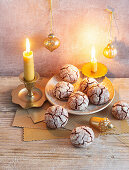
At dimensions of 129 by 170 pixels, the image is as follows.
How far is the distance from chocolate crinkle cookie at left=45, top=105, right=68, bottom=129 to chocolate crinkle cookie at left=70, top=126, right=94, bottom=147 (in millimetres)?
70

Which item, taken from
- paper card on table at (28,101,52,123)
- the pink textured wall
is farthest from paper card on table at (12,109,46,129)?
the pink textured wall

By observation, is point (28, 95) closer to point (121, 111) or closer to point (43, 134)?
point (43, 134)

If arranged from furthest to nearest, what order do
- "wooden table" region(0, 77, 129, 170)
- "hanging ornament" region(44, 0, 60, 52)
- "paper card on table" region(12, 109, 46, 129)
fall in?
"hanging ornament" region(44, 0, 60, 52) < "paper card on table" region(12, 109, 46, 129) < "wooden table" region(0, 77, 129, 170)

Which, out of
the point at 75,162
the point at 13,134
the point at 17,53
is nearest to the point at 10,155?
the point at 13,134

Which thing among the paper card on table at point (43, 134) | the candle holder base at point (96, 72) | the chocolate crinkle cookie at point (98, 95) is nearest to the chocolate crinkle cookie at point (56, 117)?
the paper card on table at point (43, 134)

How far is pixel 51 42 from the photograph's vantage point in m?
1.01

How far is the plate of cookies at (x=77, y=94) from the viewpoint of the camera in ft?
3.01

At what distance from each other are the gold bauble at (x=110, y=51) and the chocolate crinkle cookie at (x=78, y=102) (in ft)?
0.75

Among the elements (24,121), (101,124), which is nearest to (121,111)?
(101,124)

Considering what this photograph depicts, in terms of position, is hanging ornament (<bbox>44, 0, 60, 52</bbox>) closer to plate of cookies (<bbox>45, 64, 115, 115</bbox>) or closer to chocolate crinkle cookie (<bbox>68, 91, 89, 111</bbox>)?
plate of cookies (<bbox>45, 64, 115, 115</bbox>)

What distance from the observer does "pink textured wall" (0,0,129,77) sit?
0.99 m

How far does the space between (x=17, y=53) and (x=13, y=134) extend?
1.29ft

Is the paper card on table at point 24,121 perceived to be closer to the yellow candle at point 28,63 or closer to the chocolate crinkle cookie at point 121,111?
the yellow candle at point 28,63

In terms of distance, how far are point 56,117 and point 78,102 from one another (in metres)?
0.10
